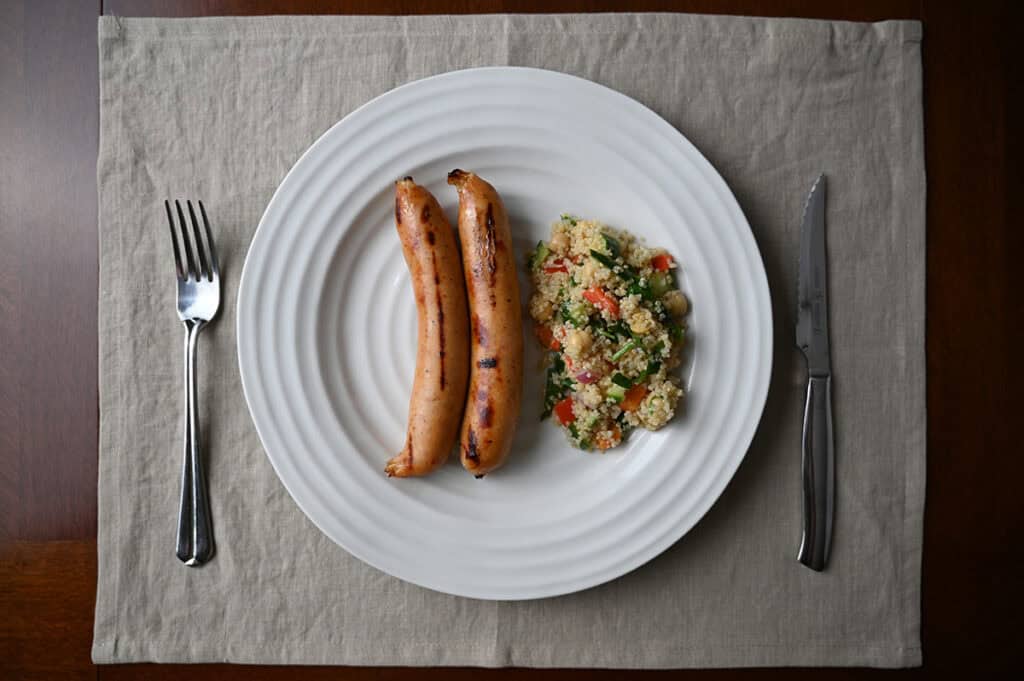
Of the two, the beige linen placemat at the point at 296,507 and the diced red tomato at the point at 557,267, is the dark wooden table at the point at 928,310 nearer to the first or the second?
the beige linen placemat at the point at 296,507

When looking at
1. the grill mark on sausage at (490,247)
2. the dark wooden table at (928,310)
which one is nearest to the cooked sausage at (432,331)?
the grill mark on sausage at (490,247)

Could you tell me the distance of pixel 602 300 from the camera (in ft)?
6.18

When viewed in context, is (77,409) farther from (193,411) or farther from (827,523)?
(827,523)

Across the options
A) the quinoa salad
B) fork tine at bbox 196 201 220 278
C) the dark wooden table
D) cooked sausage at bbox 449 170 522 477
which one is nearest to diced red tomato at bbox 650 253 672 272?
the quinoa salad

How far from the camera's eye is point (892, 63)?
213cm

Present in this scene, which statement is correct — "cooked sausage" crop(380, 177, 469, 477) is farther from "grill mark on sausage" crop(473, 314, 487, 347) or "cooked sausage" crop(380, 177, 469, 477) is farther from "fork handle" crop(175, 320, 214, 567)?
"fork handle" crop(175, 320, 214, 567)

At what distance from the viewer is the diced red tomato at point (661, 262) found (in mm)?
1997

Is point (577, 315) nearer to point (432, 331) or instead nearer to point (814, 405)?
point (432, 331)

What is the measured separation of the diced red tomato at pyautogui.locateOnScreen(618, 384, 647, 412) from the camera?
194 centimetres

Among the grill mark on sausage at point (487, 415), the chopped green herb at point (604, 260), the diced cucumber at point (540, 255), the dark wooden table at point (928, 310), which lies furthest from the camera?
the dark wooden table at point (928, 310)

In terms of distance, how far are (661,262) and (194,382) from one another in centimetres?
148

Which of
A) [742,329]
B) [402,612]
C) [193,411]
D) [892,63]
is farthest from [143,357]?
[892,63]

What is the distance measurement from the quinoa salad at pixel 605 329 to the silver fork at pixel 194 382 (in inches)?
39.4

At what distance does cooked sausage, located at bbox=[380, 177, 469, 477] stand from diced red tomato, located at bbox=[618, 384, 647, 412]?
47 centimetres
